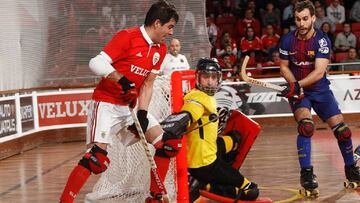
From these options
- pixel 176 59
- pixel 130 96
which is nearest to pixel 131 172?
pixel 130 96

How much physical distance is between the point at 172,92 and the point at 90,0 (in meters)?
5.43

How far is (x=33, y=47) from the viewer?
37.9 ft

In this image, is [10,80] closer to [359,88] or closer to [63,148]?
[63,148]

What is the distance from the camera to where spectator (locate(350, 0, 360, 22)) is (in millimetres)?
16719

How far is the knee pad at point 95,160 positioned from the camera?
552 centimetres

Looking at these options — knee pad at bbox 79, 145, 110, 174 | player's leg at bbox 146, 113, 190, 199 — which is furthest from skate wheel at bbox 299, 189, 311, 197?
knee pad at bbox 79, 145, 110, 174

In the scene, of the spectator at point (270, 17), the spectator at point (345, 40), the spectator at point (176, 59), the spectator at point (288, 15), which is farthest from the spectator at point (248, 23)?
the spectator at point (176, 59)

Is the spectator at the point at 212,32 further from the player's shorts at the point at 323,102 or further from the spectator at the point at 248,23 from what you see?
the player's shorts at the point at 323,102

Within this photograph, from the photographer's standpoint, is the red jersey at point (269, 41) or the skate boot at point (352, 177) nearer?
the skate boot at point (352, 177)

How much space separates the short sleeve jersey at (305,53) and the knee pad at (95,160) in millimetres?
2016

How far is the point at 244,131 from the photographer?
656cm

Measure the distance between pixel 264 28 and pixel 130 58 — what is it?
1113cm

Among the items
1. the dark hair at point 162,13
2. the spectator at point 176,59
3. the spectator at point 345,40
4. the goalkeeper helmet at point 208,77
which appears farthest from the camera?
the spectator at point 345,40

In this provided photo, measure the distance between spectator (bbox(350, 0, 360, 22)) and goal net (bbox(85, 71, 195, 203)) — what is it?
10.7 metres
